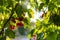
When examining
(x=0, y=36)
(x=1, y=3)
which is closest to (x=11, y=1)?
(x=1, y=3)

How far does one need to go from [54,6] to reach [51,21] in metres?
0.08

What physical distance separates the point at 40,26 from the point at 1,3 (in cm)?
23

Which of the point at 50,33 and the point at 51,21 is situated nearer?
the point at 50,33

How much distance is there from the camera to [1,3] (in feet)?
2.45

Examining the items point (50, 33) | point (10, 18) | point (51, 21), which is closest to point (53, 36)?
point (50, 33)

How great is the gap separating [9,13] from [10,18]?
0.03 meters

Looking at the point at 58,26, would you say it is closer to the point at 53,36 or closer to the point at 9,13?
the point at 53,36

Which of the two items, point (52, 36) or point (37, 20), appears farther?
point (37, 20)

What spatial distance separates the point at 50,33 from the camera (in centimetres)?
64

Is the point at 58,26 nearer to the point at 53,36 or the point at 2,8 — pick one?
the point at 53,36

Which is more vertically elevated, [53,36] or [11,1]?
[11,1]

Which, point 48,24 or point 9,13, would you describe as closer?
point 48,24

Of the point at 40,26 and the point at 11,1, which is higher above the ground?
the point at 11,1

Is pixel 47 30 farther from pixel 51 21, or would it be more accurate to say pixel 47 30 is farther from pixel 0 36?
pixel 0 36
